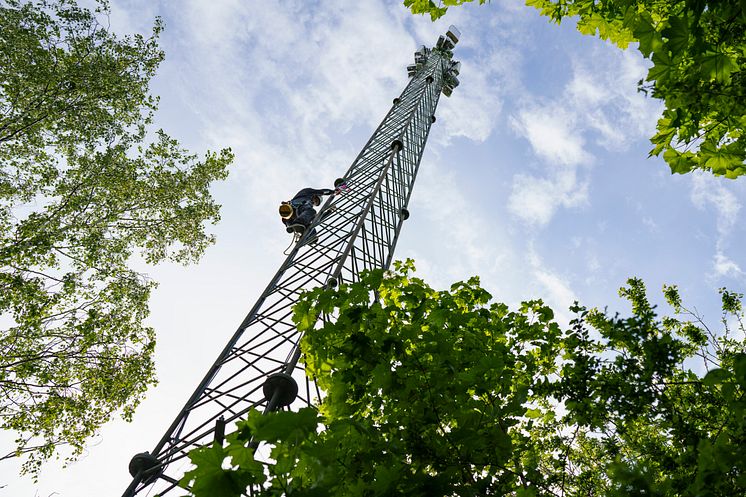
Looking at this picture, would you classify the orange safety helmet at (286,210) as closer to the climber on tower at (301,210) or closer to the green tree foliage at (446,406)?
the climber on tower at (301,210)

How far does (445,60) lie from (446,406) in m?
17.7

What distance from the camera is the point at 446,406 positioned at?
8.20ft

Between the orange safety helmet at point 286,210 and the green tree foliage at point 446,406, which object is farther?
the orange safety helmet at point 286,210

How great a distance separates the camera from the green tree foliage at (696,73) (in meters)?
2.16

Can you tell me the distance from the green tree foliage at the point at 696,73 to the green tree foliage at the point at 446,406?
1.33 metres

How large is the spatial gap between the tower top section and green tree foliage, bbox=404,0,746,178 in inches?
610

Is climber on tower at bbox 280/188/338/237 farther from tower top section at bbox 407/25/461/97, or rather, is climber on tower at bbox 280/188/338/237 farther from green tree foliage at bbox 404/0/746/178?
tower top section at bbox 407/25/461/97

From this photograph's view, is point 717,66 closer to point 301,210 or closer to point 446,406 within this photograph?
point 446,406

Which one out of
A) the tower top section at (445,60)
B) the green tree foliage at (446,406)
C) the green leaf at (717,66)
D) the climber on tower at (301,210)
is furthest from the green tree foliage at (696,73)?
the tower top section at (445,60)

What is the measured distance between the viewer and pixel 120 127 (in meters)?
11.6

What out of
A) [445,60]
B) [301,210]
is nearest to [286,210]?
[301,210]

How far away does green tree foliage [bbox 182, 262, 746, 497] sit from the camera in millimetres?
1540

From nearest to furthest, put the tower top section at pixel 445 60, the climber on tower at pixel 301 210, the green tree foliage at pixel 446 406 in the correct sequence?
the green tree foliage at pixel 446 406, the climber on tower at pixel 301 210, the tower top section at pixel 445 60

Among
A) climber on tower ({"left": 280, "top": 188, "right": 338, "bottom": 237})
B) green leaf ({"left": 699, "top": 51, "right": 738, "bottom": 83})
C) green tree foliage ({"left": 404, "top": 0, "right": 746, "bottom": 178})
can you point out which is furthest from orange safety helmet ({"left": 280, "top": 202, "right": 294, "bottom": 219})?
green leaf ({"left": 699, "top": 51, "right": 738, "bottom": 83})
